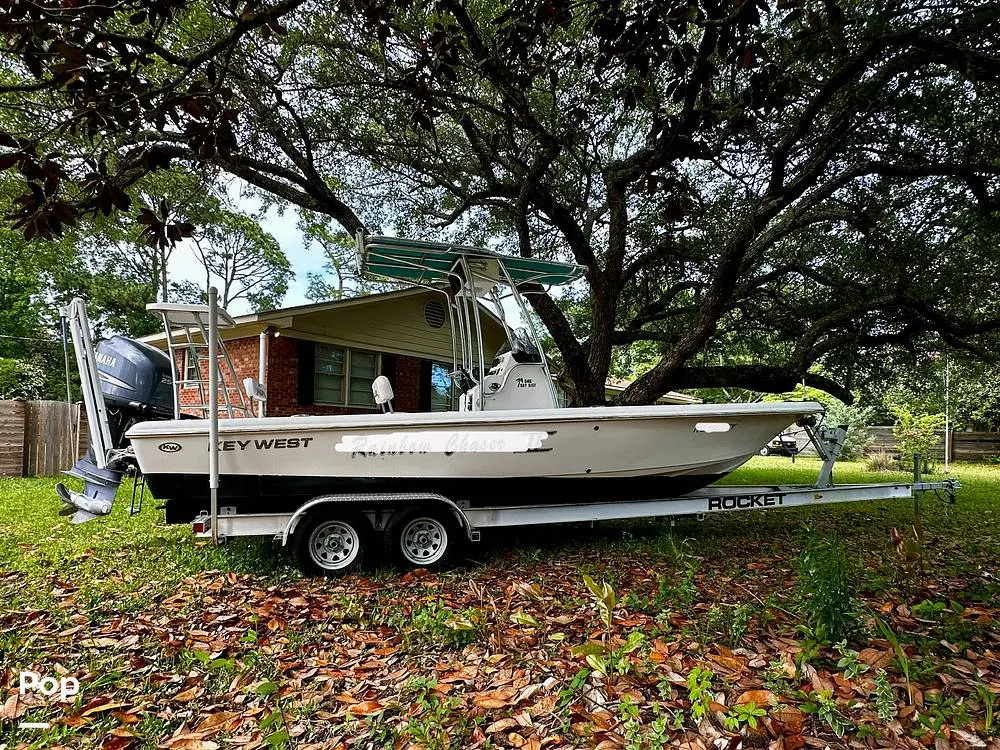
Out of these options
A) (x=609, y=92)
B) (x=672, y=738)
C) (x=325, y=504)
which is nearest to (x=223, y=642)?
(x=325, y=504)

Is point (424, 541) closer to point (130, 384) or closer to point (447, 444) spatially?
point (447, 444)

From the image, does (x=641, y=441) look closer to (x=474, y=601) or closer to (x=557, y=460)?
(x=557, y=460)

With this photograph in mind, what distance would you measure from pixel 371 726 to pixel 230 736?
585 millimetres

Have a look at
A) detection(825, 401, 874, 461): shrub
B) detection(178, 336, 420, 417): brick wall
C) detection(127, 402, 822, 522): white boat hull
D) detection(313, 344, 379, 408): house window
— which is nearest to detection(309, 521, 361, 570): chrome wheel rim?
detection(127, 402, 822, 522): white boat hull

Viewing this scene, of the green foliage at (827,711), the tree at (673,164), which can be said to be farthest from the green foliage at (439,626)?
the tree at (673,164)

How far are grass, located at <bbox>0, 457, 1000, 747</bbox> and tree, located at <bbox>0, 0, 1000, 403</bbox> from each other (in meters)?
3.10

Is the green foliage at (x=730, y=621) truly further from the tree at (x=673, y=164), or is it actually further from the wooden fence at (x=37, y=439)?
the wooden fence at (x=37, y=439)

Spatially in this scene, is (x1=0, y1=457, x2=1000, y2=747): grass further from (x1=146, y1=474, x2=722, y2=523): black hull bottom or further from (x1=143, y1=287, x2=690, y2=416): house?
(x1=143, y1=287, x2=690, y2=416): house

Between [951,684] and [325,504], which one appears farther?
[325,504]

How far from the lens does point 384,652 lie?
10.7ft

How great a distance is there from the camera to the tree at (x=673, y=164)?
6.53 m

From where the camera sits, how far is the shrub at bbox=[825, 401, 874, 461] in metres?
22.1

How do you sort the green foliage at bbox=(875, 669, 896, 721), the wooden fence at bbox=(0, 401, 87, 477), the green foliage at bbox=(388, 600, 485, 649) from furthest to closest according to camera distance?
1. the wooden fence at bbox=(0, 401, 87, 477)
2. the green foliage at bbox=(388, 600, 485, 649)
3. the green foliage at bbox=(875, 669, 896, 721)

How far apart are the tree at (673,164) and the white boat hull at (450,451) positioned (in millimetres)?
2028
